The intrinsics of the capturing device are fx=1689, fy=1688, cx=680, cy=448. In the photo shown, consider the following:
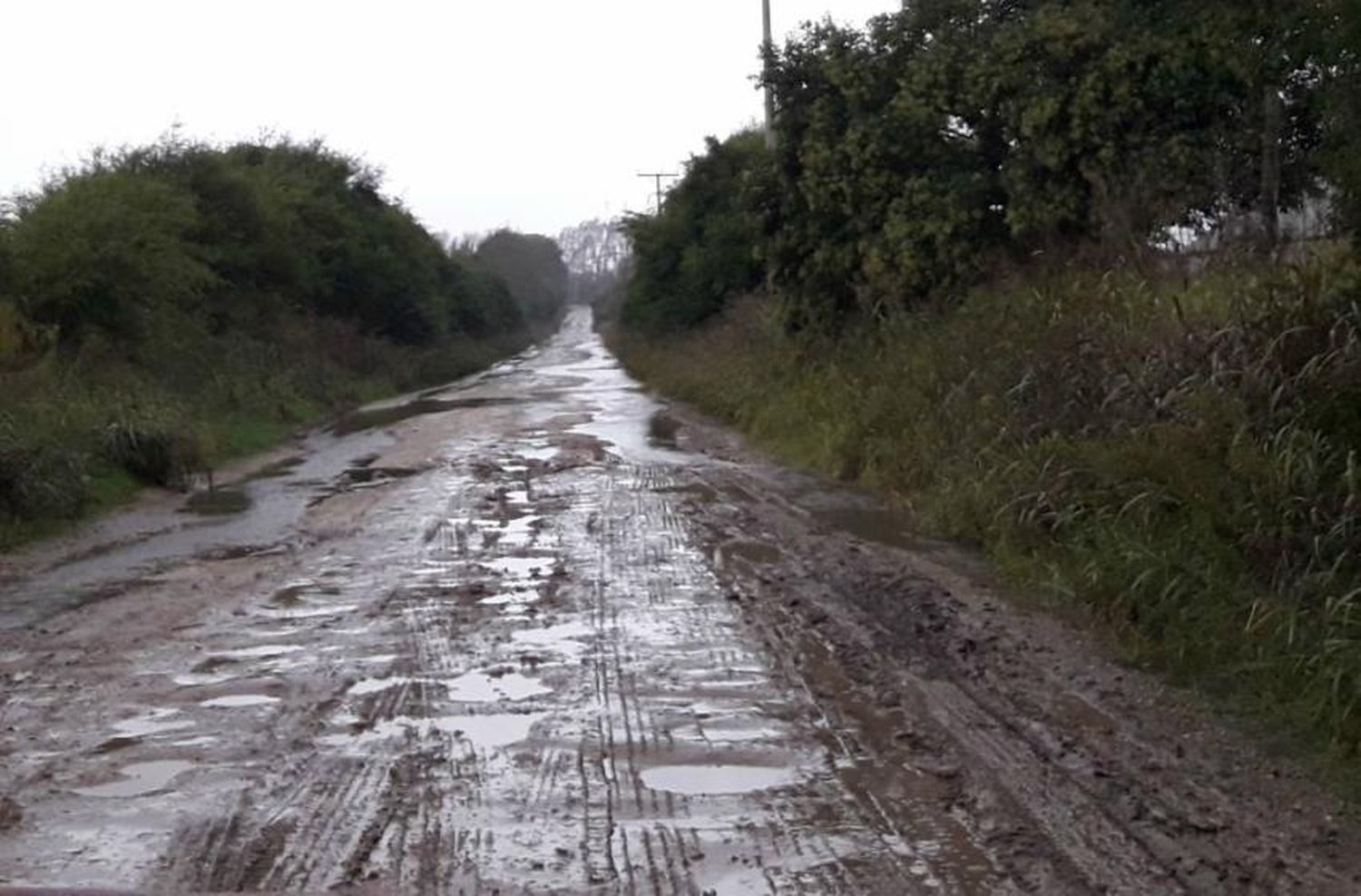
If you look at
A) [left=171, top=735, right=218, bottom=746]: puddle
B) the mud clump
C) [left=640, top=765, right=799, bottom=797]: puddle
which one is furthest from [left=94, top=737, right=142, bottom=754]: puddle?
[left=640, top=765, right=799, bottom=797]: puddle

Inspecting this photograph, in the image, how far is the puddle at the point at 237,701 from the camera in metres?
8.49

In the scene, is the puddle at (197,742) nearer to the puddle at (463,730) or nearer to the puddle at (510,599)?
the puddle at (463,730)

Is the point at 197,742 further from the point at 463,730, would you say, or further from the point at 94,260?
the point at 94,260

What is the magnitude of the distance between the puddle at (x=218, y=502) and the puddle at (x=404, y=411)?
10.5m

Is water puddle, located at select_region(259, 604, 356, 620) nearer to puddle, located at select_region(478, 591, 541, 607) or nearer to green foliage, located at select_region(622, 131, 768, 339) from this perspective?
puddle, located at select_region(478, 591, 541, 607)

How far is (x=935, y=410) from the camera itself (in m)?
16.9

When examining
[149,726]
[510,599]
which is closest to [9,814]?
[149,726]

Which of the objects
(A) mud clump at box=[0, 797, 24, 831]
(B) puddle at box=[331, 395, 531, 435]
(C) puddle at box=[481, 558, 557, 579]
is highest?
(A) mud clump at box=[0, 797, 24, 831]

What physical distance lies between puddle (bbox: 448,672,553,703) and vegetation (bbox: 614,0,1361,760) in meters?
3.38

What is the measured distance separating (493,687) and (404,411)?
28.7 m

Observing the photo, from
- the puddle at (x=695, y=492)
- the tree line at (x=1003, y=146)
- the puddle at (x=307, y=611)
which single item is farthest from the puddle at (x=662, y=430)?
the puddle at (x=307, y=611)

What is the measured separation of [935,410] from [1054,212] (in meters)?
4.01

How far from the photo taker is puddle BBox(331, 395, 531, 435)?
107ft

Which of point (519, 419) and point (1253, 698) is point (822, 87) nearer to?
point (519, 419)
